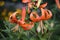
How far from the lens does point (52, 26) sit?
192 cm

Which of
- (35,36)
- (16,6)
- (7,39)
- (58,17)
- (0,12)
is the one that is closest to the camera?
(35,36)

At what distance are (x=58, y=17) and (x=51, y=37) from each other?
430 mm

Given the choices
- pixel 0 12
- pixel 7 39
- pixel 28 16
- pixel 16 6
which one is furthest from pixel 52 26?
pixel 16 6

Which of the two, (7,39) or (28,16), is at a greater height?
(28,16)

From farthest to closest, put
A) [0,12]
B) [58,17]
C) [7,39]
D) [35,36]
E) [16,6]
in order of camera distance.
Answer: [16,6], [0,12], [58,17], [7,39], [35,36]

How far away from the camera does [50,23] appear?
1.97 meters

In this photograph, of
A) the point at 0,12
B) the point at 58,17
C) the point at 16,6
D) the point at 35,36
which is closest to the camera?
the point at 35,36

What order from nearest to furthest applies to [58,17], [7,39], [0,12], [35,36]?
[35,36]
[7,39]
[58,17]
[0,12]

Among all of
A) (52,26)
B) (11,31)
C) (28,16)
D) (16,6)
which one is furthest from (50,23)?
(16,6)

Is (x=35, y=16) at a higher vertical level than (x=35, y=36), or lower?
higher

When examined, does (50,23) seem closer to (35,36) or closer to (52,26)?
(52,26)

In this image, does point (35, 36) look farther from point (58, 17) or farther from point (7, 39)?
point (58, 17)

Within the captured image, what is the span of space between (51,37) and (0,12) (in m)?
2.12

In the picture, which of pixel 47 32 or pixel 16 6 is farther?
pixel 16 6
